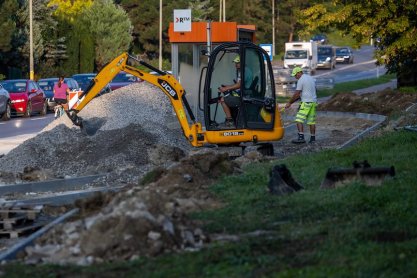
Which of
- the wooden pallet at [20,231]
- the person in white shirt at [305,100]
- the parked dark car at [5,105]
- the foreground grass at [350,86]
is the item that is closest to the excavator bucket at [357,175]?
the wooden pallet at [20,231]

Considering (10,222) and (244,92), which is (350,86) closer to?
(244,92)

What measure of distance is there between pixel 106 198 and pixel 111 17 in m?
66.4

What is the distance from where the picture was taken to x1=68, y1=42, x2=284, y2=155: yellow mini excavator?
21.5 meters

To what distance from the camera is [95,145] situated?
22656 millimetres

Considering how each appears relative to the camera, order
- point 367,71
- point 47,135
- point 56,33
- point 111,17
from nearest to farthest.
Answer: point 47,135 < point 56,33 < point 111,17 < point 367,71

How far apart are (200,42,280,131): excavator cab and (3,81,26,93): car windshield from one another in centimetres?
2165

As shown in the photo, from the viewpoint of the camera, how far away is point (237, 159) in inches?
766

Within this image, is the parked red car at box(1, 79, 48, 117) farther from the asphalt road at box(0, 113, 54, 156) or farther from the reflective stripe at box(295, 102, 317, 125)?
the reflective stripe at box(295, 102, 317, 125)

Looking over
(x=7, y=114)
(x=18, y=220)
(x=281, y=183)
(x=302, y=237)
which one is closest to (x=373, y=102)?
(x=7, y=114)

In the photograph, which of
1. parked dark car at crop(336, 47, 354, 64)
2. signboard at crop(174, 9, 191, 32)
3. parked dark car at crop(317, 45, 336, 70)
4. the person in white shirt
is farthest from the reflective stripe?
parked dark car at crop(336, 47, 354, 64)

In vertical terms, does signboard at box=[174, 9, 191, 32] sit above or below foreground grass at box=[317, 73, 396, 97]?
above

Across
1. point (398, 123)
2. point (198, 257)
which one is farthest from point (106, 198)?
point (398, 123)

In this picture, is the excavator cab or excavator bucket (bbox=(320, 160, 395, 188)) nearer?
excavator bucket (bbox=(320, 160, 395, 188))

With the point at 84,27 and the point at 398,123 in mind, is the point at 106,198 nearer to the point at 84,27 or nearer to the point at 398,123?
the point at 398,123
